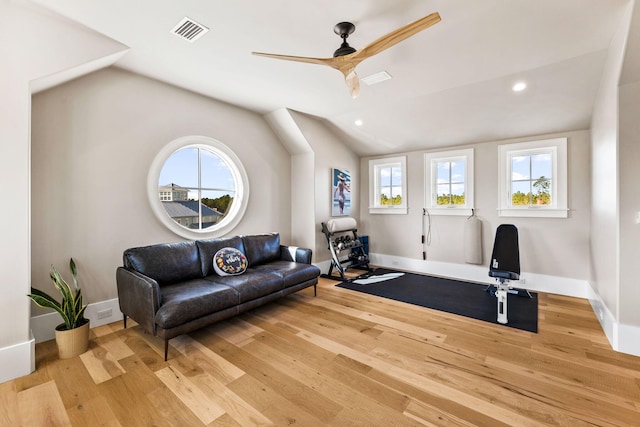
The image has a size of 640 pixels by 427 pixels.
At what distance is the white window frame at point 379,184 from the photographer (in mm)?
5477

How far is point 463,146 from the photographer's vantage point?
4836mm

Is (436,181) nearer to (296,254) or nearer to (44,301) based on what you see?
(296,254)

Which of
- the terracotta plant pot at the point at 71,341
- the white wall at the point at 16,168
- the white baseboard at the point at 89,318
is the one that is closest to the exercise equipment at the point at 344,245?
the white baseboard at the point at 89,318

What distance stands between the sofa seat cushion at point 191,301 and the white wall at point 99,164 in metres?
0.83

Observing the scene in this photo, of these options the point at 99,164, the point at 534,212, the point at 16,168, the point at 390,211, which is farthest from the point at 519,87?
the point at 16,168

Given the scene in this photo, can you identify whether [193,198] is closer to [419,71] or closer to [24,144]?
[24,144]

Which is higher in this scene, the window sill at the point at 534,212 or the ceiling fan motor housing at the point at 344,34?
the ceiling fan motor housing at the point at 344,34

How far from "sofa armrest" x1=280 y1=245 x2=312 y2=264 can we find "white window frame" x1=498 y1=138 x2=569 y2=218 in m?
3.22

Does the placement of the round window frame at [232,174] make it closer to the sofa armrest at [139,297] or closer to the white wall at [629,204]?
the sofa armrest at [139,297]

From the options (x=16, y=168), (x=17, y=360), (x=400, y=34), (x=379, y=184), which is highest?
(x=400, y=34)

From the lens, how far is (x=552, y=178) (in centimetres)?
416

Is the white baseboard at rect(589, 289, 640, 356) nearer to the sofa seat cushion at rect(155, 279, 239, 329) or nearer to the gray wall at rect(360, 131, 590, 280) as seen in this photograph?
the gray wall at rect(360, 131, 590, 280)

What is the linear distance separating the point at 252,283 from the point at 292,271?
0.64 m

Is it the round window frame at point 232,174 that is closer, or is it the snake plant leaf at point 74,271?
the snake plant leaf at point 74,271
